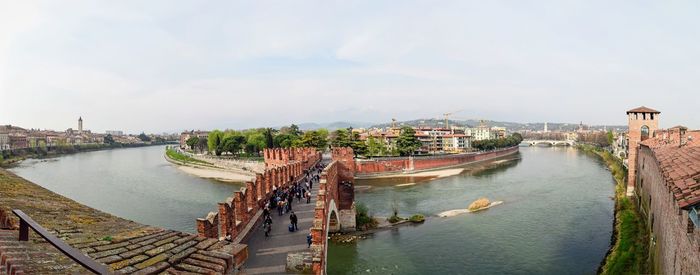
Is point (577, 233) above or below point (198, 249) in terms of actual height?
below

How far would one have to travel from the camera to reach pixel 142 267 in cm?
372

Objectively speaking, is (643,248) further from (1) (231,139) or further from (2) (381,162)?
(1) (231,139)

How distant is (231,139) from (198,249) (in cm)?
7561

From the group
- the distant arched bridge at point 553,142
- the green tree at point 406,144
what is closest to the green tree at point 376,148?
the green tree at point 406,144

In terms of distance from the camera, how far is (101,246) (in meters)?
4.12

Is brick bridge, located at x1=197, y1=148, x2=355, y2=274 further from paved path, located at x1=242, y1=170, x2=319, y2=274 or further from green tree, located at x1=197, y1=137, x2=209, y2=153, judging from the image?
green tree, located at x1=197, y1=137, x2=209, y2=153

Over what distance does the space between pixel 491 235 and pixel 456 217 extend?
4.69m

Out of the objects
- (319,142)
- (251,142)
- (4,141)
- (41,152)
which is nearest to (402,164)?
(319,142)

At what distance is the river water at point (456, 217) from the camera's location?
20.0 metres

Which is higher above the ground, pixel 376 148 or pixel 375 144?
pixel 375 144

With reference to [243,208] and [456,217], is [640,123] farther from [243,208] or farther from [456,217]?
[243,208]

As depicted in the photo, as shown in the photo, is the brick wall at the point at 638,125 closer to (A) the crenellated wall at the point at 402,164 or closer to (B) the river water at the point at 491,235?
(B) the river water at the point at 491,235

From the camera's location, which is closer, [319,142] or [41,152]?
[319,142]

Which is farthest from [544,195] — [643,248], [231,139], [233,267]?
[231,139]
